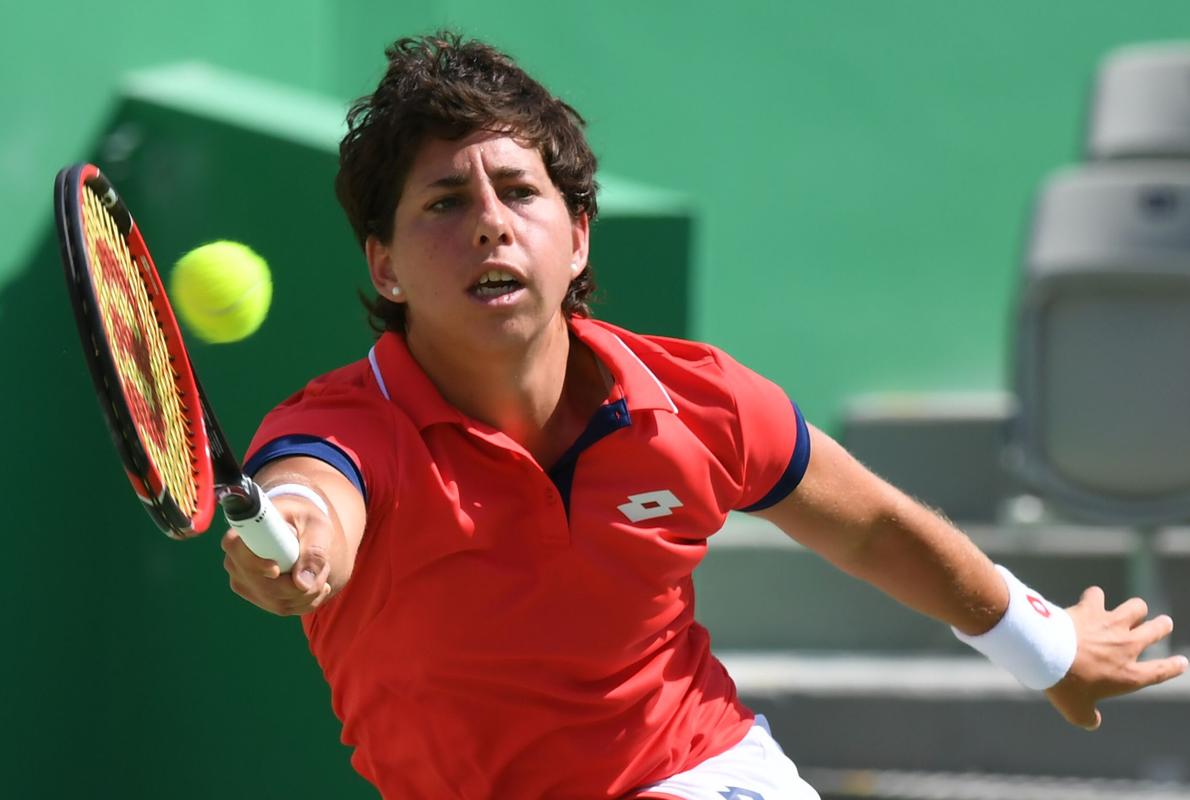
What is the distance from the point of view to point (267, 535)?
2.00 meters

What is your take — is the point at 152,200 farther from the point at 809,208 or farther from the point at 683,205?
the point at 809,208

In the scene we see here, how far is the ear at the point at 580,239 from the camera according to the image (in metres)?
3.08

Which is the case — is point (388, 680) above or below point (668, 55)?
below

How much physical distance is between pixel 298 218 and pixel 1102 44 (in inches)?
137

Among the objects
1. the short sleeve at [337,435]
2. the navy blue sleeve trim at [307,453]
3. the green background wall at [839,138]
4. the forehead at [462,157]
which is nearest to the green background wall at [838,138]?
the green background wall at [839,138]

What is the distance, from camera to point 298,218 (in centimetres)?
385

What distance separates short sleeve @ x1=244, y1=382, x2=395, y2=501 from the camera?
2395 mm

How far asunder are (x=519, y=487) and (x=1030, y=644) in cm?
112

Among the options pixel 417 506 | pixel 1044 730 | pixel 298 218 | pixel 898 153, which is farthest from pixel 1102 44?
pixel 417 506

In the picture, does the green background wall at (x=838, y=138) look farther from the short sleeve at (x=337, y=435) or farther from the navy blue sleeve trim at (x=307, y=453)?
the navy blue sleeve trim at (x=307, y=453)

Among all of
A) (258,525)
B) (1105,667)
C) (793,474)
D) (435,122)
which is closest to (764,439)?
(793,474)

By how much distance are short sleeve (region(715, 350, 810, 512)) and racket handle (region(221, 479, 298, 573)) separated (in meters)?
1.02

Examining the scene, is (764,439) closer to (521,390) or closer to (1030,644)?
(521,390)

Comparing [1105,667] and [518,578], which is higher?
[518,578]
